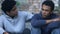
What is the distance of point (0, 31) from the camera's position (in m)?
3.67

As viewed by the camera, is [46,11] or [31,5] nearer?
[46,11]

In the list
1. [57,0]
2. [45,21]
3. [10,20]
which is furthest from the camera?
[57,0]

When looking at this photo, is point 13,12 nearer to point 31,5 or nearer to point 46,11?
point 46,11

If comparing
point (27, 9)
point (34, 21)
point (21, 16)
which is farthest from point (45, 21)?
point (27, 9)

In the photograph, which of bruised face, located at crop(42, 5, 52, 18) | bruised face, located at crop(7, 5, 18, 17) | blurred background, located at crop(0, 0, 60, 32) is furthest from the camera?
blurred background, located at crop(0, 0, 60, 32)

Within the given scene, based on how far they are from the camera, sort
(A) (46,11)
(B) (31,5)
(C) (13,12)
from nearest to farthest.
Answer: (A) (46,11), (C) (13,12), (B) (31,5)

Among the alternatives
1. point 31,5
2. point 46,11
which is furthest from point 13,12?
point 31,5

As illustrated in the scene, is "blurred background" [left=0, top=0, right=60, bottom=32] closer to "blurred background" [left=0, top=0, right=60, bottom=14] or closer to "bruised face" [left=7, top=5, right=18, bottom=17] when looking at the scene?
"blurred background" [left=0, top=0, right=60, bottom=14]

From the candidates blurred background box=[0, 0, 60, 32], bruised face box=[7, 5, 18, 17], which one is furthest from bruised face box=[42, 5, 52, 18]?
blurred background box=[0, 0, 60, 32]

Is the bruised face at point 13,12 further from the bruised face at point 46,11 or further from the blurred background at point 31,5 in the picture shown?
the blurred background at point 31,5

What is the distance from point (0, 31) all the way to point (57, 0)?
1.57 metres

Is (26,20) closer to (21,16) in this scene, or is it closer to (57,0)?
(21,16)

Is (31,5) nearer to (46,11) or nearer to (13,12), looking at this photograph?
(13,12)

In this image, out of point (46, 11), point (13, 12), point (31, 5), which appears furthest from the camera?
point (31, 5)
